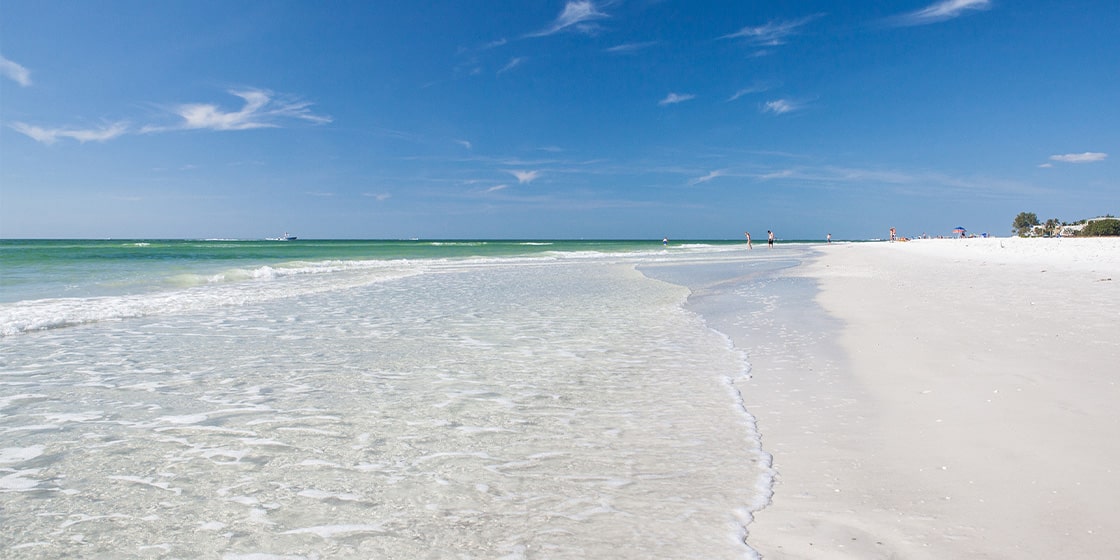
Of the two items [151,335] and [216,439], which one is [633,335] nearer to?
[216,439]

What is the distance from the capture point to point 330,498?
341 centimetres

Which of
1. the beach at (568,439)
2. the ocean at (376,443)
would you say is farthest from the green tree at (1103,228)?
the ocean at (376,443)

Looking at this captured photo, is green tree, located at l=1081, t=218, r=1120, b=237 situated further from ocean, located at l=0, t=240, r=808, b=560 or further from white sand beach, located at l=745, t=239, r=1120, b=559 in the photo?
ocean, located at l=0, t=240, r=808, b=560

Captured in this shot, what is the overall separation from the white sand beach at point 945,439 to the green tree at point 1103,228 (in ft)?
168

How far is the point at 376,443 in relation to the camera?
4324 millimetres

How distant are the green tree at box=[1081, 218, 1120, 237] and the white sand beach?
51317mm

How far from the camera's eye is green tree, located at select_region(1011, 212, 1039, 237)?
67.5 m

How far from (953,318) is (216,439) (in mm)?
9745

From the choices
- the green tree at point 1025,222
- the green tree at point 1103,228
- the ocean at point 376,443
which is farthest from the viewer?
the green tree at point 1025,222

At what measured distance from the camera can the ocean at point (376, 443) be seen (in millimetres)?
2998

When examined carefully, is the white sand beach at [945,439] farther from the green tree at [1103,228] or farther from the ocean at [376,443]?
the green tree at [1103,228]

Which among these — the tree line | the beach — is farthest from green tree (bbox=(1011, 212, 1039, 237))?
the beach

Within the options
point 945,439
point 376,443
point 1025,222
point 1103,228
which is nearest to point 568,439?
point 376,443

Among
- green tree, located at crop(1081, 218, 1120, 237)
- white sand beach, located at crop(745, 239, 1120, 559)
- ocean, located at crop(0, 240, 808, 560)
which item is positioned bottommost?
ocean, located at crop(0, 240, 808, 560)
